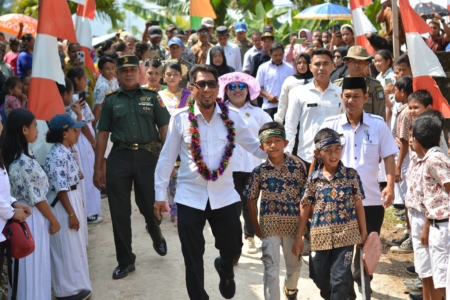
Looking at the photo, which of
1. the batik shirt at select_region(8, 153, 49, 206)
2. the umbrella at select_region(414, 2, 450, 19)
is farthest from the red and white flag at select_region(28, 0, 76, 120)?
the umbrella at select_region(414, 2, 450, 19)

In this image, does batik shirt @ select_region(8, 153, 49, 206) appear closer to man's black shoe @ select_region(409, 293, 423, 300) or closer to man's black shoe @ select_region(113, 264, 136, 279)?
man's black shoe @ select_region(113, 264, 136, 279)

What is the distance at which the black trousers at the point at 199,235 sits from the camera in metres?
5.81

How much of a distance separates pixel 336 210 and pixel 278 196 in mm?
590

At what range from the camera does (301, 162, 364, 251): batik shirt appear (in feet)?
18.2

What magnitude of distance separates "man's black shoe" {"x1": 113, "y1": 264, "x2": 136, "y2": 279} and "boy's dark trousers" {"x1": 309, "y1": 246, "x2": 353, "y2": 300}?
8.03 ft

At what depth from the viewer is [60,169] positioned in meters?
6.31

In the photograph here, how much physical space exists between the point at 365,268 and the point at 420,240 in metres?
0.59

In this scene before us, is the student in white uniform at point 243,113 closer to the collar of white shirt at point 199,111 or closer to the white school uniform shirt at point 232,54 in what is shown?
the collar of white shirt at point 199,111

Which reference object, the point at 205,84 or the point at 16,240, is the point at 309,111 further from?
the point at 16,240

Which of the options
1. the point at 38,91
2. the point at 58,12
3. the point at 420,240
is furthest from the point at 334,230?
the point at 58,12

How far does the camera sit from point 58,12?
24.1 feet

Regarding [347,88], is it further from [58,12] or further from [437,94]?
[58,12]

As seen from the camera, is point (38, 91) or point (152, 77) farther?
point (152, 77)

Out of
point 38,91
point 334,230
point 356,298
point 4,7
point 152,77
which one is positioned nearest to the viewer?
point 334,230
